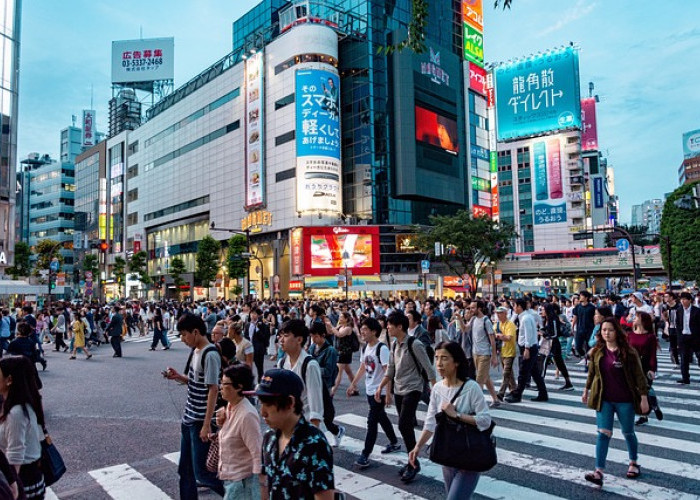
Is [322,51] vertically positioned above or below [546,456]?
above

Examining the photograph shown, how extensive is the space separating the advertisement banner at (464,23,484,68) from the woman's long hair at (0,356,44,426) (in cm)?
7082

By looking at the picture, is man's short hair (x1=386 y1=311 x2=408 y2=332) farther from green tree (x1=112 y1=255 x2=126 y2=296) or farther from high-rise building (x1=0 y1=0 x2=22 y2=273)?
green tree (x1=112 y1=255 x2=126 y2=296)

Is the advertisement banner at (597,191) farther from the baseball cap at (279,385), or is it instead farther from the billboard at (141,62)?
the baseball cap at (279,385)

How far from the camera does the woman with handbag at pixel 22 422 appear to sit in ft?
11.3

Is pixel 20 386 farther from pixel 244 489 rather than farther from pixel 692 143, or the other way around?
pixel 692 143

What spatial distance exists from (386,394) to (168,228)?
76.0 m

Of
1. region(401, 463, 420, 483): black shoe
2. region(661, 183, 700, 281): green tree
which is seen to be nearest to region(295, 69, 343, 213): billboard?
region(661, 183, 700, 281): green tree

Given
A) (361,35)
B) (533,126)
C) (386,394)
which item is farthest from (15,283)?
(533,126)

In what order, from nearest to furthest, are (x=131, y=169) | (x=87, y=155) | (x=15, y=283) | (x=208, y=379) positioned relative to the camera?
(x=208, y=379)
(x=15, y=283)
(x=131, y=169)
(x=87, y=155)

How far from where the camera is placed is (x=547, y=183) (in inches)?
3442

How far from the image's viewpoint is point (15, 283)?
32.5 m

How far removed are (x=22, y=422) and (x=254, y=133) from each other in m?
55.6

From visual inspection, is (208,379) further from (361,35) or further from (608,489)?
(361,35)

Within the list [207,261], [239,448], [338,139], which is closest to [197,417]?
→ [239,448]
